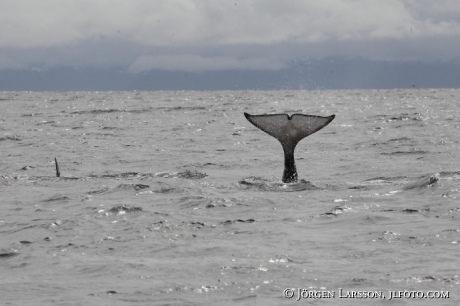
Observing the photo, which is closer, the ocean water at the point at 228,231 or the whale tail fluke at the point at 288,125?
the ocean water at the point at 228,231

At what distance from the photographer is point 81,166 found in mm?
19812

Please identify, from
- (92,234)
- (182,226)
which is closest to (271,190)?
(182,226)

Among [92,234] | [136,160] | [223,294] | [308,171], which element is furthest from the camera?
[136,160]

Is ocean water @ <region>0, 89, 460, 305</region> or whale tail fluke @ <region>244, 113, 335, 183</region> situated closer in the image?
ocean water @ <region>0, 89, 460, 305</region>

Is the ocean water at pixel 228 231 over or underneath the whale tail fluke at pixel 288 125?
underneath

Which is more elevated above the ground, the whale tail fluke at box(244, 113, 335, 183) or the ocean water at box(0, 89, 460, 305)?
the whale tail fluke at box(244, 113, 335, 183)

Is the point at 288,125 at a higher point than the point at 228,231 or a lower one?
higher

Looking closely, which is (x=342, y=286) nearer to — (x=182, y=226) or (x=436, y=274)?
(x=436, y=274)

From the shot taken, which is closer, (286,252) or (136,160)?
(286,252)

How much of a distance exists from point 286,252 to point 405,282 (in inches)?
67.7

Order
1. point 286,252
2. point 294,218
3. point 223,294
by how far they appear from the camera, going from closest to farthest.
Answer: point 223,294, point 286,252, point 294,218

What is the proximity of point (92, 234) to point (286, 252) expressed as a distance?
2.75 metres

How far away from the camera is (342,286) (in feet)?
23.1

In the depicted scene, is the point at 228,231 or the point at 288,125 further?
the point at 288,125
